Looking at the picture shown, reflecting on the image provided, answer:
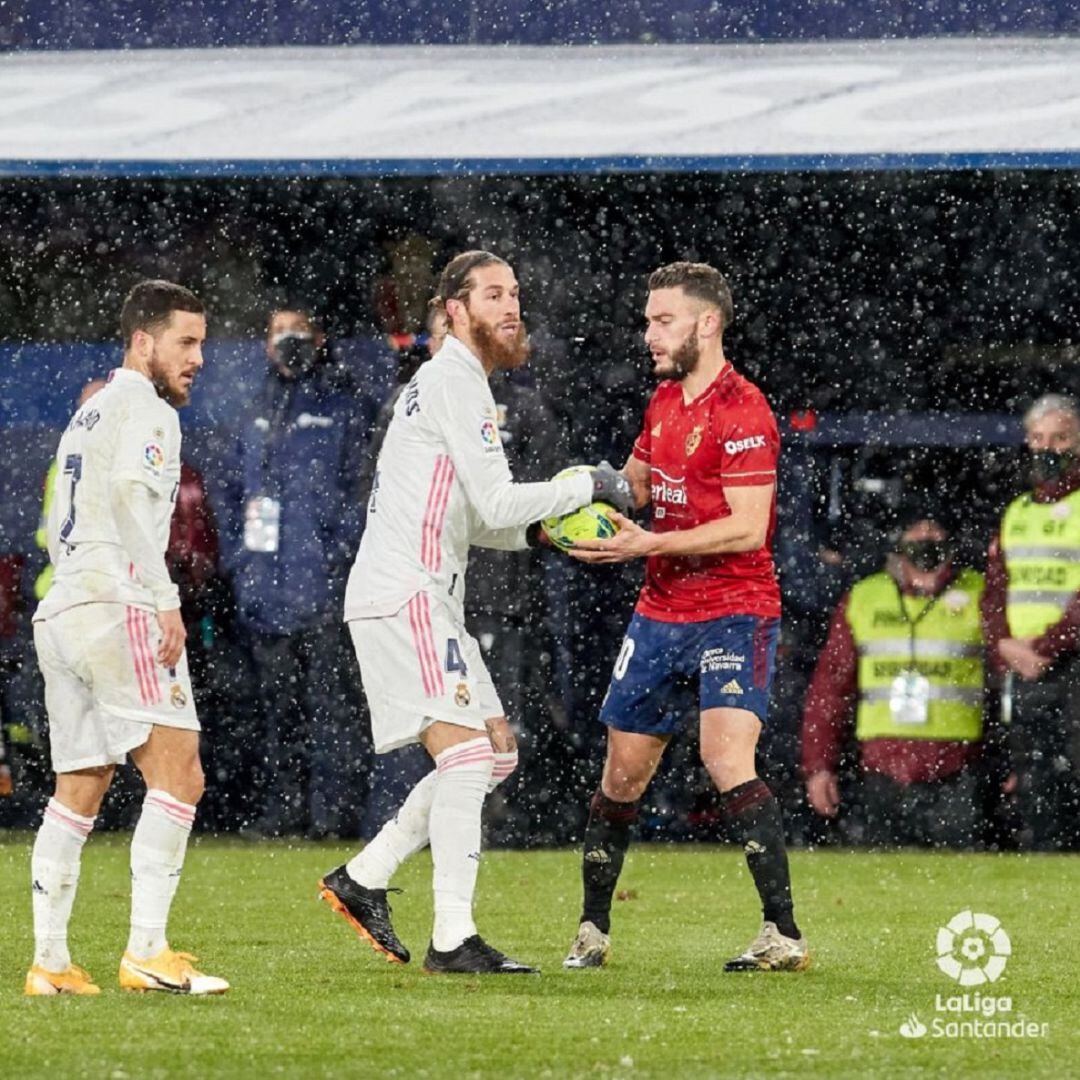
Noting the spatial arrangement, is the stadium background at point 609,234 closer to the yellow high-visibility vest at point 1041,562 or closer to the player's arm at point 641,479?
the yellow high-visibility vest at point 1041,562

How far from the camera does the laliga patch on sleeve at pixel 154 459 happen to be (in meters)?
6.55

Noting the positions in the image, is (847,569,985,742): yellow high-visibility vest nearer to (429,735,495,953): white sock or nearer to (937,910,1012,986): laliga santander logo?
(937,910,1012,986): laliga santander logo

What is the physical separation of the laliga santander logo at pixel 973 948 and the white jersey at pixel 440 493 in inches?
69.4

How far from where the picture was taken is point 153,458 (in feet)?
21.5

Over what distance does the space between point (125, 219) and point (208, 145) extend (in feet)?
5.53

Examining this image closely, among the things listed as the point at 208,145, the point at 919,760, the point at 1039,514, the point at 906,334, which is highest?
the point at 208,145

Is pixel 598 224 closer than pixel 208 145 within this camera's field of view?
No

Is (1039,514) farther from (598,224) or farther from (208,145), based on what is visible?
(208,145)

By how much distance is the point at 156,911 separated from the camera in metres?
6.66

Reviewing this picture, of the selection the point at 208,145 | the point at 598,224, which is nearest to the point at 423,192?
the point at 598,224

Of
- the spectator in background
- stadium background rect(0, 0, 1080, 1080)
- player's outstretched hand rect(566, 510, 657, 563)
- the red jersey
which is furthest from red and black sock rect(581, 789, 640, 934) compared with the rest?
the spectator in background

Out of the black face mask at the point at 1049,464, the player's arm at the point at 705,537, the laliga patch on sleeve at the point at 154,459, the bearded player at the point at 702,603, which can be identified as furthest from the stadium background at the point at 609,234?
the laliga patch on sleeve at the point at 154,459

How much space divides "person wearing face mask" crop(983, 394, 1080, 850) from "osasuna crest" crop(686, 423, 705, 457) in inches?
168

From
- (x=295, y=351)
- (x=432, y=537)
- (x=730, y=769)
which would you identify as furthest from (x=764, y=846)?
(x=295, y=351)
